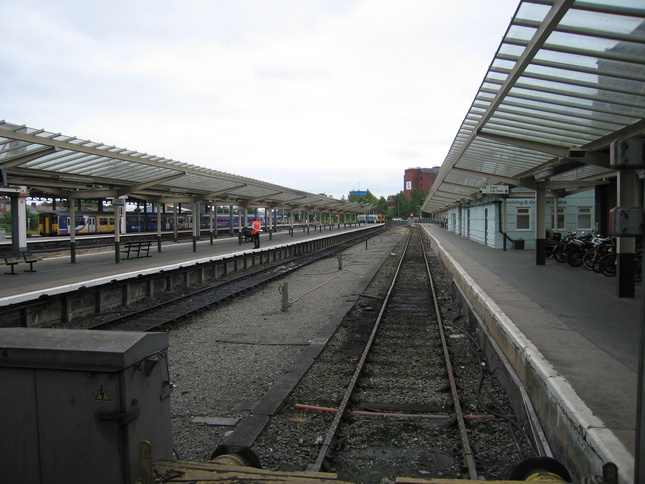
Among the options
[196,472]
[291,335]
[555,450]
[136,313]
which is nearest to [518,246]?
[291,335]

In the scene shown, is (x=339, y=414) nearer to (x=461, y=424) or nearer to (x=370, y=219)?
(x=461, y=424)

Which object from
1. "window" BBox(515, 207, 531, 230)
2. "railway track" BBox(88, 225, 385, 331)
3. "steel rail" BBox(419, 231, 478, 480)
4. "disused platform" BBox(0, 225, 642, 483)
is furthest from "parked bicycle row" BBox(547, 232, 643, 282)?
"railway track" BBox(88, 225, 385, 331)

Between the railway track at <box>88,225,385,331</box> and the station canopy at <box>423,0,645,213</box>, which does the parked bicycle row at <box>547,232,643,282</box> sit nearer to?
the station canopy at <box>423,0,645,213</box>

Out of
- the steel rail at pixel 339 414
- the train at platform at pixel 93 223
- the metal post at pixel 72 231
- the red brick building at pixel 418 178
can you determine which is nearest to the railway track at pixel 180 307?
the steel rail at pixel 339 414

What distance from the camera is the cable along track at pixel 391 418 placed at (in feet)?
13.2

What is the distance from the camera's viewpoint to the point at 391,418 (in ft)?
16.3

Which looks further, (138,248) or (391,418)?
(138,248)

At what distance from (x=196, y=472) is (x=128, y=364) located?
2.23 feet

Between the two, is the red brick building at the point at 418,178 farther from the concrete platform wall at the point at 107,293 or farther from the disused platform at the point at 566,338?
the disused platform at the point at 566,338

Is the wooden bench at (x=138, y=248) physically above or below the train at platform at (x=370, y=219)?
below

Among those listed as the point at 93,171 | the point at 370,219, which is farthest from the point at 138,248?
the point at 370,219

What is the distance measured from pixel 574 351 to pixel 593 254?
9573mm

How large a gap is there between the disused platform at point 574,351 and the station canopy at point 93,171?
8.09 m

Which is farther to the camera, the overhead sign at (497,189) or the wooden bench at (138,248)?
the wooden bench at (138,248)
